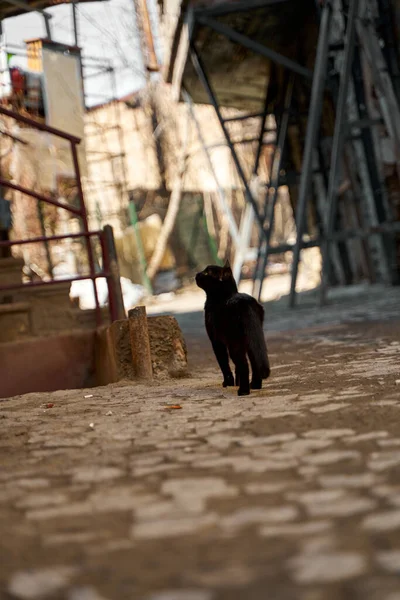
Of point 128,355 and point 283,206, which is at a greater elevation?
point 283,206

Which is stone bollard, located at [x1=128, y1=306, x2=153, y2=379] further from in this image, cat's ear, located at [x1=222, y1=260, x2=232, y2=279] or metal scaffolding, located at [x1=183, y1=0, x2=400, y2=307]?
metal scaffolding, located at [x1=183, y1=0, x2=400, y2=307]

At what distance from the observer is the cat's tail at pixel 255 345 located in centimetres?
376

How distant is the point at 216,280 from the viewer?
399 cm

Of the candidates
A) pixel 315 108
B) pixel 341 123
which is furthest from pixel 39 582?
pixel 315 108

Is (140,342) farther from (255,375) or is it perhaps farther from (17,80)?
(17,80)

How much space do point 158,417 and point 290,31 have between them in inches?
369

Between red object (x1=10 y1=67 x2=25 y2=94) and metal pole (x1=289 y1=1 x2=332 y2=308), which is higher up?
red object (x1=10 y1=67 x2=25 y2=94)

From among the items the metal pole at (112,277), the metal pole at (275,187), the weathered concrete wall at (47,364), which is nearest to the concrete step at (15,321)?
the weathered concrete wall at (47,364)

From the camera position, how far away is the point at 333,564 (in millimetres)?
1439

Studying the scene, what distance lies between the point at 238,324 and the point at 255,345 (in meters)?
0.13

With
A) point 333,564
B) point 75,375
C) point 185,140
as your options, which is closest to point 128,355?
point 75,375

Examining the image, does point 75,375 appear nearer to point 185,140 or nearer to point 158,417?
point 158,417

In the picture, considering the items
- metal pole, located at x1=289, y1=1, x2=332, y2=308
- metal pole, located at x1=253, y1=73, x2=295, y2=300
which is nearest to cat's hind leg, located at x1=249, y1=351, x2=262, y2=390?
metal pole, located at x1=289, y1=1, x2=332, y2=308

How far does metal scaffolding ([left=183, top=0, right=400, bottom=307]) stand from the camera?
27.4 ft
